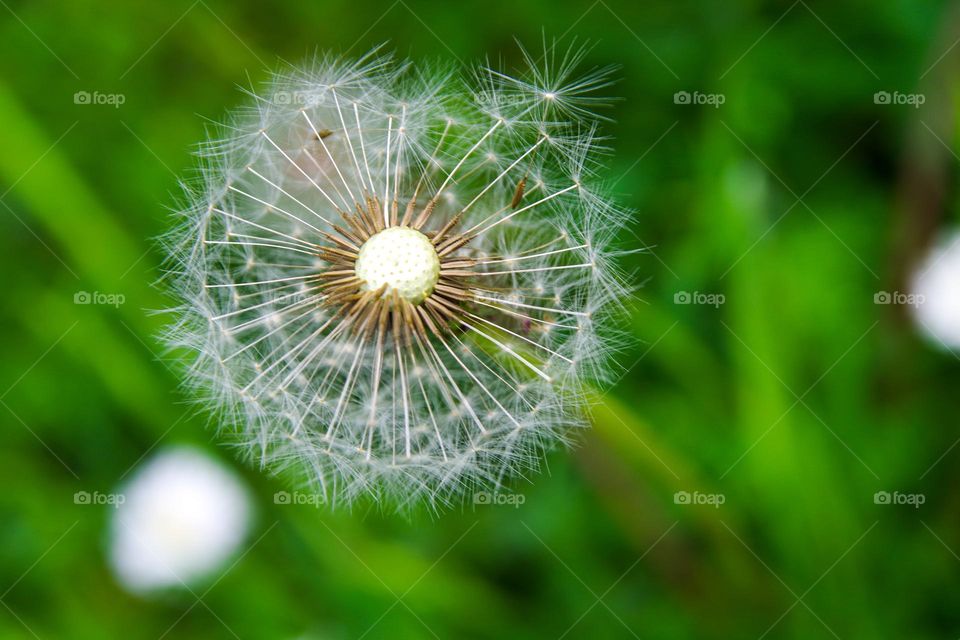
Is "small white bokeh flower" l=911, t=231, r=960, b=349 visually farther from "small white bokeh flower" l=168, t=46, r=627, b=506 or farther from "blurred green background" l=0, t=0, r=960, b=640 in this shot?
"small white bokeh flower" l=168, t=46, r=627, b=506

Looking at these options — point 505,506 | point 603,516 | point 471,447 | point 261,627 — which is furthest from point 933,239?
point 261,627

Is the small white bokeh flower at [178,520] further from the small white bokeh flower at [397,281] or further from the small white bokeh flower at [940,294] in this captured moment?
the small white bokeh flower at [940,294]

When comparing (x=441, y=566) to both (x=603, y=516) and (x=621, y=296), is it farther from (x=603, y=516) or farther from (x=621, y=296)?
(x=621, y=296)

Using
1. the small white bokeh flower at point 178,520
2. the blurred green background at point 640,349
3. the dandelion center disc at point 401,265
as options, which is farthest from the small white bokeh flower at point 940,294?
the small white bokeh flower at point 178,520

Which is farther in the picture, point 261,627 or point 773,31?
point 773,31

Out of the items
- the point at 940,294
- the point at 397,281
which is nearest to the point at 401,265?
the point at 397,281
